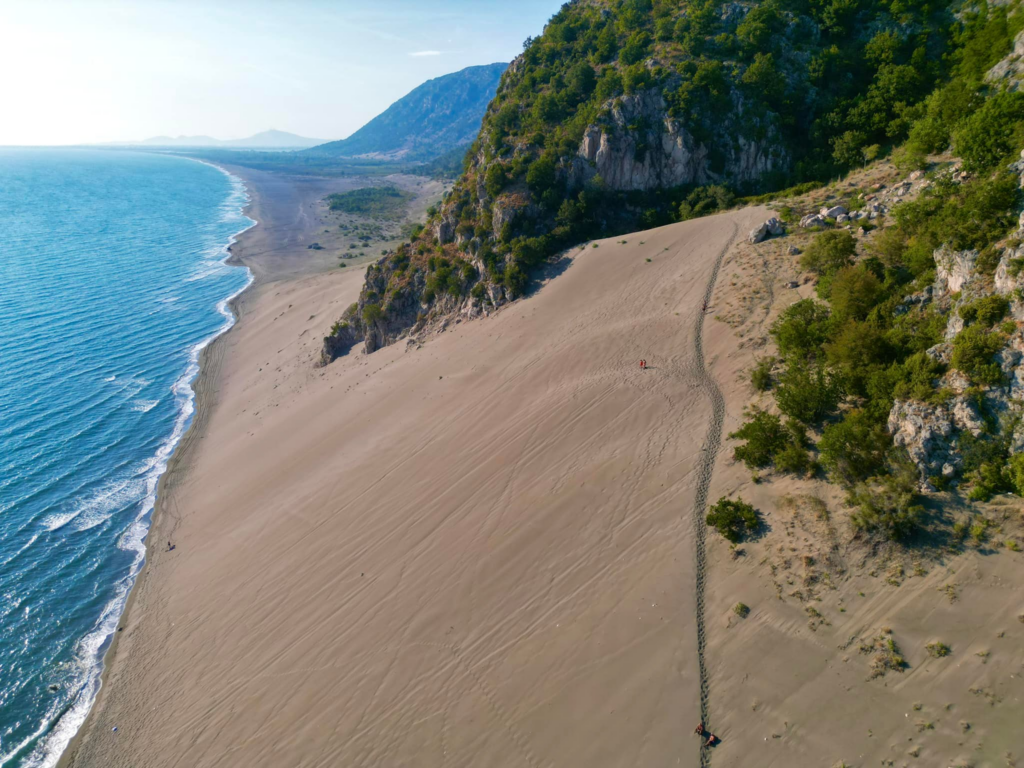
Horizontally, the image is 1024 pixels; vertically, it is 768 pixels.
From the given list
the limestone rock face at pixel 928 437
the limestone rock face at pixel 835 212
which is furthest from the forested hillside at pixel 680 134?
the limestone rock face at pixel 928 437

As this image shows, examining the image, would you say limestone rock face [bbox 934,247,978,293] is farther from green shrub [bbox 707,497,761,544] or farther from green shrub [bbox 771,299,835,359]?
green shrub [bbox 707,497,761,544]

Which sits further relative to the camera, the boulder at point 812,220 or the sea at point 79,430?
the boulder at point 812,220

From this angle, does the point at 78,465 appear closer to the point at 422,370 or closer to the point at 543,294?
the point at 422,370

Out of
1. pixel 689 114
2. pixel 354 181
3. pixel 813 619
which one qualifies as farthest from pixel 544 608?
pixel 354 181

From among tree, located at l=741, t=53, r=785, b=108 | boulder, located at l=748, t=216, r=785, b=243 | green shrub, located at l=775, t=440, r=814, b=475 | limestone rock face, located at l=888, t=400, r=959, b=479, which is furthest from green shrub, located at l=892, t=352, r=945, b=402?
tree, located at l=741, t=53, r=785, b=108

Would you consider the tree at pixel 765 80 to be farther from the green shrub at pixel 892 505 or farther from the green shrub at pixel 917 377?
the green shrub at pixel 892 505

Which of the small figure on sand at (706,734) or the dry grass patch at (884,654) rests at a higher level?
the dry grass patch at (884,654)

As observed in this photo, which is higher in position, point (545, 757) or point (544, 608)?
point (544, 608)

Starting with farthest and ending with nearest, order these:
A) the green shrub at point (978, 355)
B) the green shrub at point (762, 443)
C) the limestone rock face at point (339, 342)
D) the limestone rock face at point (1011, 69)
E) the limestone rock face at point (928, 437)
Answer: the limestone rock face at point (339, 342) < the limestone rock face at point (1011, 69) < the green shrub at point (762, 443) < the limestone rock face at point (928, 437) < the green shrub at point (978, 355)
